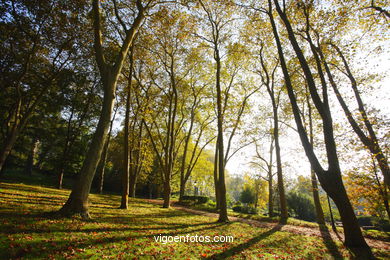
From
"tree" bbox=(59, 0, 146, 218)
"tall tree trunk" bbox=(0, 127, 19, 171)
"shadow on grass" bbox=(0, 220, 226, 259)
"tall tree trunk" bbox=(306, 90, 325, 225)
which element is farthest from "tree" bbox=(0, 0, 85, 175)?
"tall tree trunk" bbox=(306, 90, 325, 225)

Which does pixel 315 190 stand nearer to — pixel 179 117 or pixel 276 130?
pixel 276 130

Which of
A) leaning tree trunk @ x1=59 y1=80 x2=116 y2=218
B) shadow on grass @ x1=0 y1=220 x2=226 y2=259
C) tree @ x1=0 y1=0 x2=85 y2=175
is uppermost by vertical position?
tree @ x1=0 y1=0 x2=85 y2=175

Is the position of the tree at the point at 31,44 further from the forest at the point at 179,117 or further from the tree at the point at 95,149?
the tree at the point at 95,149

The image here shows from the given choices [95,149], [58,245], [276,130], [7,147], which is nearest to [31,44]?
[7,147]

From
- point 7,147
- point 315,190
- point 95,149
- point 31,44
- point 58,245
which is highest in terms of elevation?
point 31,44

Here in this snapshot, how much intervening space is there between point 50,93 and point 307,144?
24420 millimetres

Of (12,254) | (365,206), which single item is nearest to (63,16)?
(12,254)

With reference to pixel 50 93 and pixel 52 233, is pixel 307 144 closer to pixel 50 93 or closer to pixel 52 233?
pixel 52 233

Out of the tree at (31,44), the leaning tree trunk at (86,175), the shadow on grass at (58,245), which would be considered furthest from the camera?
the tree at (31,44)

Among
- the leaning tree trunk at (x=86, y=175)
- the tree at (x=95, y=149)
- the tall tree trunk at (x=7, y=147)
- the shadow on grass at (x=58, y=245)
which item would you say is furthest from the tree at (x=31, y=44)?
the shadow on grass at (x=58, y=245)

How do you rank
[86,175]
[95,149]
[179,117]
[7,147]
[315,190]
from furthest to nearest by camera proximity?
[179,117], [315,190], [7,147], [95,149], [86,175]

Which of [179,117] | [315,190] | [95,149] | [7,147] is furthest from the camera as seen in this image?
[179,117]

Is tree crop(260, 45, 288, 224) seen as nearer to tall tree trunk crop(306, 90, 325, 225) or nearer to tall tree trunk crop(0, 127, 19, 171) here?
tall tree trunk crop(306, 90, 325, 225)

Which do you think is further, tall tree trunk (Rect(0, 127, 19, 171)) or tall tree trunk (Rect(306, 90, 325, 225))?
tall tree trunk (Rect(306, 90, 325, 225))
